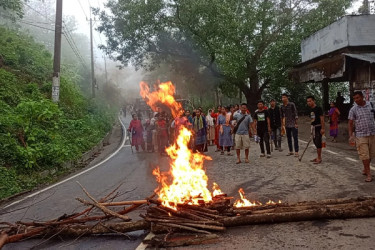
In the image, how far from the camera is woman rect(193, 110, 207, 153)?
13.5 metres

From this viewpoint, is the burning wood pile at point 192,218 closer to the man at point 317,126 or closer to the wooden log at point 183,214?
the wooden log at point 183,214

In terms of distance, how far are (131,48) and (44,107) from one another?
475 inches

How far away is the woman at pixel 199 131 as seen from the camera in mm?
13461

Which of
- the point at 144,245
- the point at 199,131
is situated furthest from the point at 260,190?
the point at 199,131

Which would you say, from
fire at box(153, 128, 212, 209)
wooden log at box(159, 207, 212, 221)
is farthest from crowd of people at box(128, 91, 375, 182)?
wooden log at box(159, 207, 212, 221)

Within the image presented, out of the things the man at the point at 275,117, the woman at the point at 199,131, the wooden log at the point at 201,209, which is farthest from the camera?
the woman at the point at 199,131

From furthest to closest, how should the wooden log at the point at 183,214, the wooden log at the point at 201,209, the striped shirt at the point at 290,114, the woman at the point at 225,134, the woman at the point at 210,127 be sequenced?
the woman at the point at 210,127, the woman at the point at 225,134, the striped shirt at the point at 290,114, the wooden log at the point at 201,209, the wooden log at the point at 183,214

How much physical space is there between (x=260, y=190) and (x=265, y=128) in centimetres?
435

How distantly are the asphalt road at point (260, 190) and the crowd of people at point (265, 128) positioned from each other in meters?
0.58

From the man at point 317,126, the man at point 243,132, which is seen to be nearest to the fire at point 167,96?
the man at point 243,132

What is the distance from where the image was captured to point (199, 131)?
1351 cm

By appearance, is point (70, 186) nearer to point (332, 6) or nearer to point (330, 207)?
point (330, 207)

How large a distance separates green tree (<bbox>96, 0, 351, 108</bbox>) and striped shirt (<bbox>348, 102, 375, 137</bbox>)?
13.3m

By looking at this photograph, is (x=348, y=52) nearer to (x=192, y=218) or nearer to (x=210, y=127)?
(x=210, y=127)
